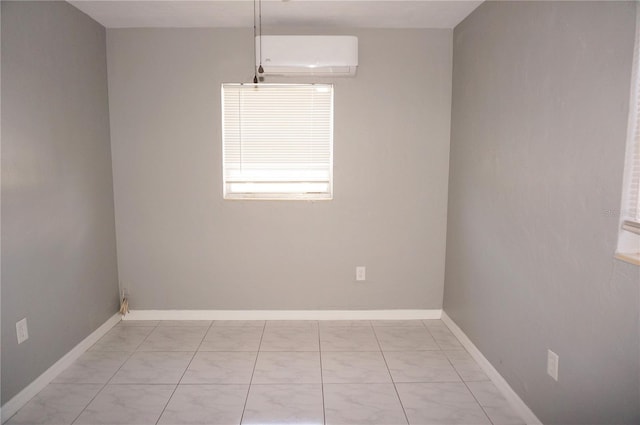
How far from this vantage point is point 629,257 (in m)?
1.36

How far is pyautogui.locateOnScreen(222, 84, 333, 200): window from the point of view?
310cm

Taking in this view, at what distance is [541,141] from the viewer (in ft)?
6.15

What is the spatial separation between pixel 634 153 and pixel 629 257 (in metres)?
0.36

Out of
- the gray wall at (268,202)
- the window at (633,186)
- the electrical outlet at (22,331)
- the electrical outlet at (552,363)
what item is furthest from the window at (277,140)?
the window at (633,186)

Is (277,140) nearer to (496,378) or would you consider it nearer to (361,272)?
(361,272)

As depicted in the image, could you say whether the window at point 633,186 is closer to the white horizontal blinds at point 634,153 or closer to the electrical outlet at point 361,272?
the white horizontal blinds at point 634,153

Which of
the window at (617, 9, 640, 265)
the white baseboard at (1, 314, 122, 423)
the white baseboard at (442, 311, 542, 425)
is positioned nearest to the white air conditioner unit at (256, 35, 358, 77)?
the window at (617, 9, 640, 265)

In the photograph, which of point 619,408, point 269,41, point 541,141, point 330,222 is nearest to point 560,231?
point 541,141

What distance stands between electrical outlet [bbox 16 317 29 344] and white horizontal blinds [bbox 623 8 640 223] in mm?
2806

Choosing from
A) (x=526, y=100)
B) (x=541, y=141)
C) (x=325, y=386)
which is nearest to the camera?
(x=541, y=141)

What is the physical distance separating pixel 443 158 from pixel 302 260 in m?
1.40

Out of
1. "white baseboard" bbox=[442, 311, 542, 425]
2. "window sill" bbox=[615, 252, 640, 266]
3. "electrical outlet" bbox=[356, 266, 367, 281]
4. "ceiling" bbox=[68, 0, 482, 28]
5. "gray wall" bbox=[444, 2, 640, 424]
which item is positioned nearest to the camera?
"window sill" bbox=[615, 252, 640, 266]

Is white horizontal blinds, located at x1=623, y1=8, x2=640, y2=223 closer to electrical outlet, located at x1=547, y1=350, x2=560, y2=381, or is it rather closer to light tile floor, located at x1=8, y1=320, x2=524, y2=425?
electrical outlet, located at x1=547, y1=350, x2=560, y2=381

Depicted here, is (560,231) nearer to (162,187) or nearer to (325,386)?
(325,386)
